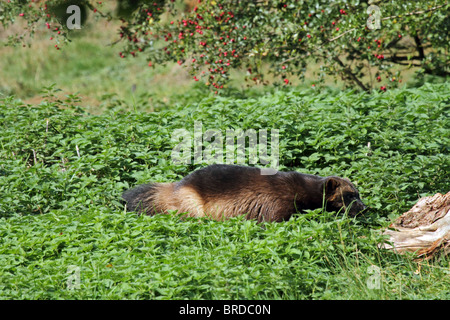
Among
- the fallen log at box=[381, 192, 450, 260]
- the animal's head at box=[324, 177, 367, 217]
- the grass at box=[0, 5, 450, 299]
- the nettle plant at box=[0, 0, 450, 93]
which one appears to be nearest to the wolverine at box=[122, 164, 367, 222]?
the animal's head at box=[324, 177, 367, 217]

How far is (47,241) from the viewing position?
4.64m

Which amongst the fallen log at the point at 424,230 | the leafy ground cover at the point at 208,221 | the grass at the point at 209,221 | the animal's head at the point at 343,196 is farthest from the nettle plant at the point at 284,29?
the fallen log at the point at 424,230

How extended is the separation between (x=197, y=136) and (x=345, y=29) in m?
3.16

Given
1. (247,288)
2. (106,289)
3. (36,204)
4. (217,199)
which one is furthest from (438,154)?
(36,204)

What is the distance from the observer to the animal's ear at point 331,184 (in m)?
5.52

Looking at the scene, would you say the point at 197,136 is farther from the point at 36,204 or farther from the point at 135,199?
the point at 36,204

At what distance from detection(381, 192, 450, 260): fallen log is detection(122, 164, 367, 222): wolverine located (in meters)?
0.52

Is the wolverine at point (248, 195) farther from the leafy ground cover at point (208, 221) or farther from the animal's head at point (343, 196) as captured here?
the leafy ground cover at point (208, 221)

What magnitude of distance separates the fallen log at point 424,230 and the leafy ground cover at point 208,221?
14 cm

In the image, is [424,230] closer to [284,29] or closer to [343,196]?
[343,196]

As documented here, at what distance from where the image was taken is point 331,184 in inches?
219

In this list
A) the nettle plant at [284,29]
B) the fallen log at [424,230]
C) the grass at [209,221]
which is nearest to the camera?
the grass at [209,221]

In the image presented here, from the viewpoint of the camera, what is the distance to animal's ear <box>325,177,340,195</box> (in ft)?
18.1

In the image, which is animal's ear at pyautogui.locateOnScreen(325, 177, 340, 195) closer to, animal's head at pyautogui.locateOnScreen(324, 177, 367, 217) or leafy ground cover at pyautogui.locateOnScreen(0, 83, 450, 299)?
animal's head at pyautogui.locateOnScreen(324, 177, 367, 217)
